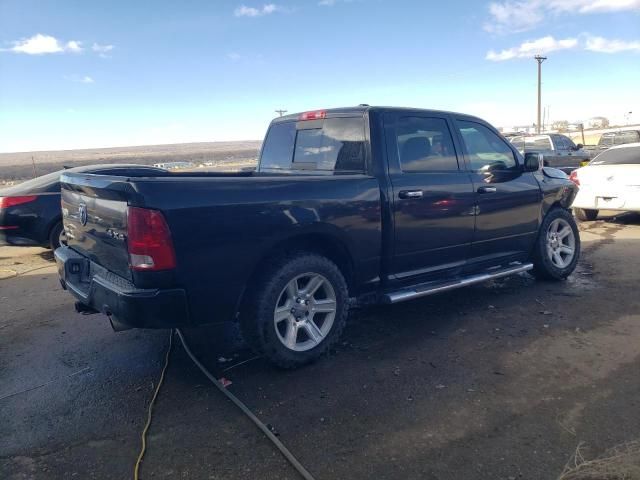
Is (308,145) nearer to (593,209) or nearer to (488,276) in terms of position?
(488,276)

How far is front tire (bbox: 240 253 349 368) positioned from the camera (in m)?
3.54

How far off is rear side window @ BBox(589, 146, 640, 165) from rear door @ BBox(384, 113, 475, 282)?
19.3ft

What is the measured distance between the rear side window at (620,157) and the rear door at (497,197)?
466 centimetres

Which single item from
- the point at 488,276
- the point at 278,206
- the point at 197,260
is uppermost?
the point at 278,206

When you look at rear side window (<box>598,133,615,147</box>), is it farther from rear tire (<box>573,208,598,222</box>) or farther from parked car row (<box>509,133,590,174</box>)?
rear tire (<box>573,208,598,222</box>)

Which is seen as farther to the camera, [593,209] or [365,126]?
[593,209]

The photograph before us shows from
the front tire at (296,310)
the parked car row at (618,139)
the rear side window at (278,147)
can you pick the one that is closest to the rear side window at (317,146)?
the rear side window at (278,147)

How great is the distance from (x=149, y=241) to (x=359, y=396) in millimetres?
1661

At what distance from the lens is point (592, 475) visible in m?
2.46

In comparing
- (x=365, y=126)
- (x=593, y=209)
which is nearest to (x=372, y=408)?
(x=365, y=126)

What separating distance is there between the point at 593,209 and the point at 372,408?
8.29m

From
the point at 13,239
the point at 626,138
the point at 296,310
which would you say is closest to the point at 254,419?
the point at 296,310

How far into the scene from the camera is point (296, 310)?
3805 mm

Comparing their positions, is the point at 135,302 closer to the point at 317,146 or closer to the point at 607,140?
the point at 317,146
